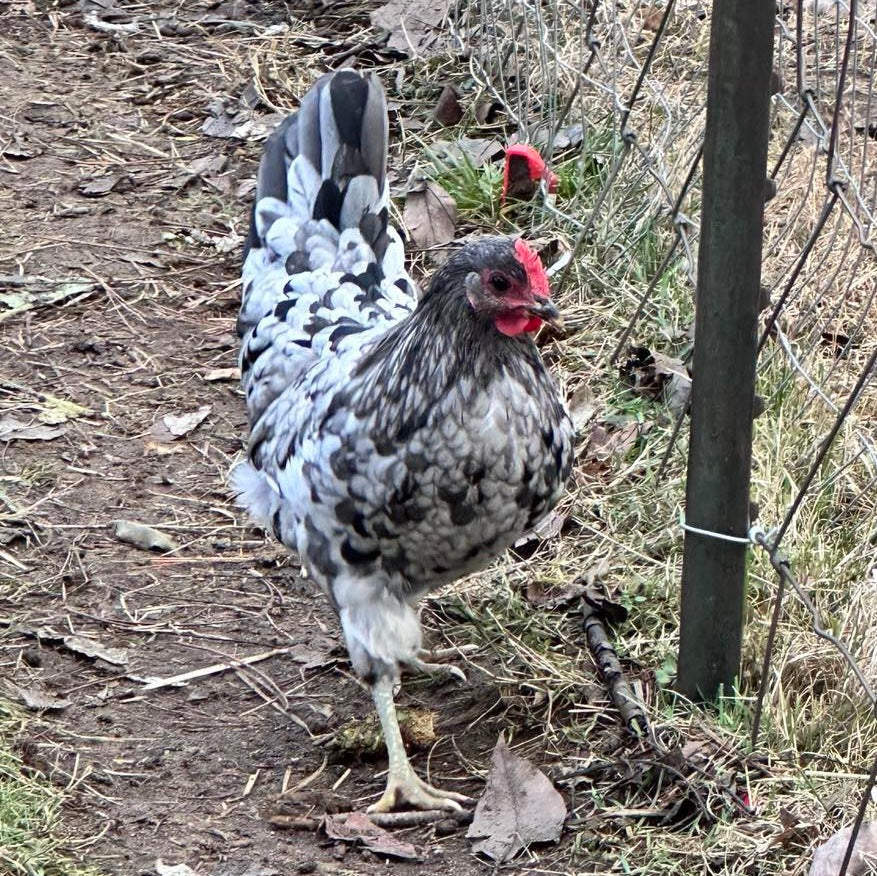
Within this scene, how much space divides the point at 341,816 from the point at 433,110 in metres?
3.30

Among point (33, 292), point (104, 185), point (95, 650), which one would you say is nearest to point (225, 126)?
point (104, 185)

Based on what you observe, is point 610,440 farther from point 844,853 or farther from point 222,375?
point 844,853

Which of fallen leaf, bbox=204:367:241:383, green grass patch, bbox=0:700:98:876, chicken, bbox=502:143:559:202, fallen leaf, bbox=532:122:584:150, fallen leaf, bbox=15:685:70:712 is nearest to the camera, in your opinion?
green grass patch, bbox=0:700:98:876

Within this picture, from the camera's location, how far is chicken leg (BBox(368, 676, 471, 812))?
119 inches

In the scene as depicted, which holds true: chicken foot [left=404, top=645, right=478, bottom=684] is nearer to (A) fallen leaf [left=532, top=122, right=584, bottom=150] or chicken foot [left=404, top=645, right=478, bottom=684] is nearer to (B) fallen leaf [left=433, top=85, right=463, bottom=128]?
(A) fallen leaf [left=532, top=122, right=584, bottom=150]

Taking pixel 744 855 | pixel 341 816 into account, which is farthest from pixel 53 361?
pixel 744 855

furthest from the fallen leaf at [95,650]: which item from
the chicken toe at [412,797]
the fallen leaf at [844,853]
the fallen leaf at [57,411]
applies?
the fallen leaf at [844,853]

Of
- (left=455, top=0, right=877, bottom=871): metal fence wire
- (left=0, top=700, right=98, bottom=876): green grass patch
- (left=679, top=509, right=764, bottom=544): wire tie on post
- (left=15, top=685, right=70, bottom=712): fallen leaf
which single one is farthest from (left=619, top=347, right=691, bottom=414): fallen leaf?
(left=0, top=700, right=98, bottom=876): green grass patch

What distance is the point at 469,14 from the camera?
18.3ft

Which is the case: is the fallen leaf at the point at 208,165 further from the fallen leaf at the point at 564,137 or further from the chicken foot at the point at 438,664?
the chicken foot at the point at 438,664

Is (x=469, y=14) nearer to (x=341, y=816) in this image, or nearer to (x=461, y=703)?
(x=461, y=703)

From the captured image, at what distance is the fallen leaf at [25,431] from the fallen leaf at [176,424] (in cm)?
29

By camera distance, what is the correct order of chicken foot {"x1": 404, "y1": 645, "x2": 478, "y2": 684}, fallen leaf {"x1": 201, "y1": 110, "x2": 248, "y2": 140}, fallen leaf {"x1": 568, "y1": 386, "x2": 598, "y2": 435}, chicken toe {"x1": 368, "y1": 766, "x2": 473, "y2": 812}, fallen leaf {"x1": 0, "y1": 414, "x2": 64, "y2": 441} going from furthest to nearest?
1. fallen leaf {"x1": 201, "y1": 110, "x2": 248, "y2": 140}
2. fallen leaf {"x1": 0, "y1": 414, "x2": 64, "y2": 441}
3. fallen leaf {"x1": 568, "y1": 386, "x2": 598, "y2": 435}
4. chicken foot {"x1": 404, "y1": 645, "x2": 478, "y2": 684}
5. chicken toe {"x1": 368, "y1": 766, "x2": 473, "y2": 812}

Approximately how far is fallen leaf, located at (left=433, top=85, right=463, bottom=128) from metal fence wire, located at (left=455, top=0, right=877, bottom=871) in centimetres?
13
